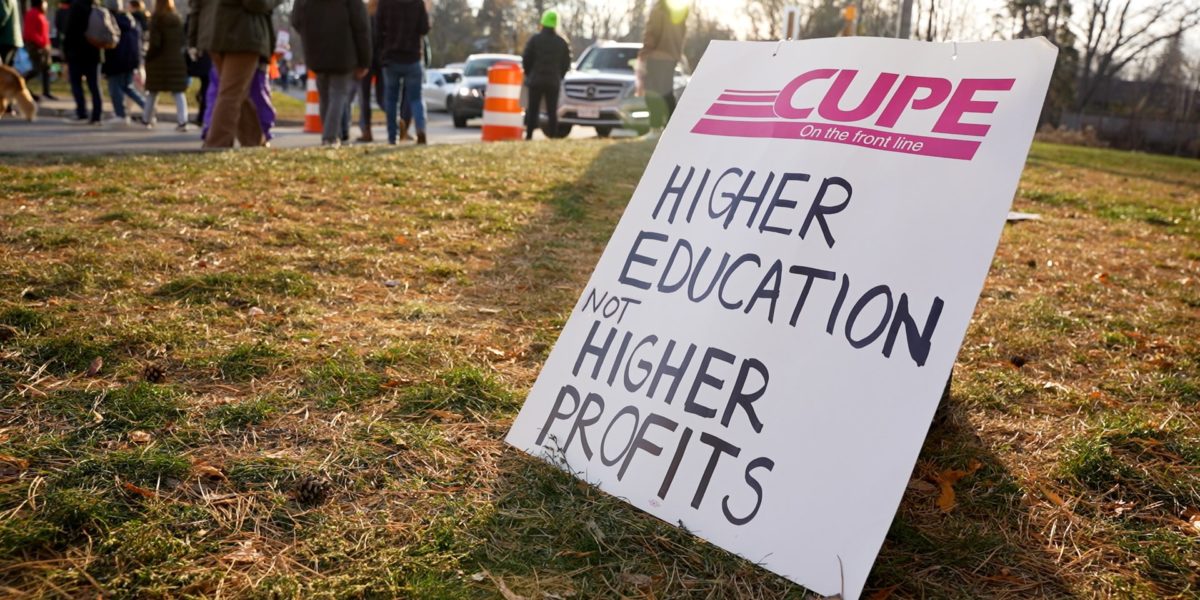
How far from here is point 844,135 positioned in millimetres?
2445

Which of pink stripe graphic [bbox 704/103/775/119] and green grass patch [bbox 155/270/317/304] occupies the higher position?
pink stripe graphic [bbox 704/103/775/119]

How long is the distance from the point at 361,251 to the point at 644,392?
2780 mm

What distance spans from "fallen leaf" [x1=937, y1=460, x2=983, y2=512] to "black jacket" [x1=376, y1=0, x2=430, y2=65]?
9.09 metres

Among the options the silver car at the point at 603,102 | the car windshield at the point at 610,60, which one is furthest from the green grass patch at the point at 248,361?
the car windshield at the point at 610,60

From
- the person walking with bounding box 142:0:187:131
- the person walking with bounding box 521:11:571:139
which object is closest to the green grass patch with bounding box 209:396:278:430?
the person walking with bounding box 142:0:187:131

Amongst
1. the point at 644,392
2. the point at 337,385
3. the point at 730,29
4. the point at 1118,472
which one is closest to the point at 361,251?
the point at 337,385

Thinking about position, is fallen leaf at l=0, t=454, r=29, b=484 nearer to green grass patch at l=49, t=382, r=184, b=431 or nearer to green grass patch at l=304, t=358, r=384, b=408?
green grass patch at l=49, t=382, r=184, b=431

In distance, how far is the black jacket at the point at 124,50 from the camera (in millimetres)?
11977

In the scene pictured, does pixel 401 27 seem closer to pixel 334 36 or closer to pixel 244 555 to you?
pixel 334 36

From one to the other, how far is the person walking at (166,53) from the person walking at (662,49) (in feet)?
18.4

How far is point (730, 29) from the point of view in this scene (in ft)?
225

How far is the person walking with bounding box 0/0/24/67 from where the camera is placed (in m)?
11.1

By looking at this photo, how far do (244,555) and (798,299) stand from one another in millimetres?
1395

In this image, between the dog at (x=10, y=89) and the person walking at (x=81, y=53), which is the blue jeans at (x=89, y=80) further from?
the dog at (x=10, y=89)
